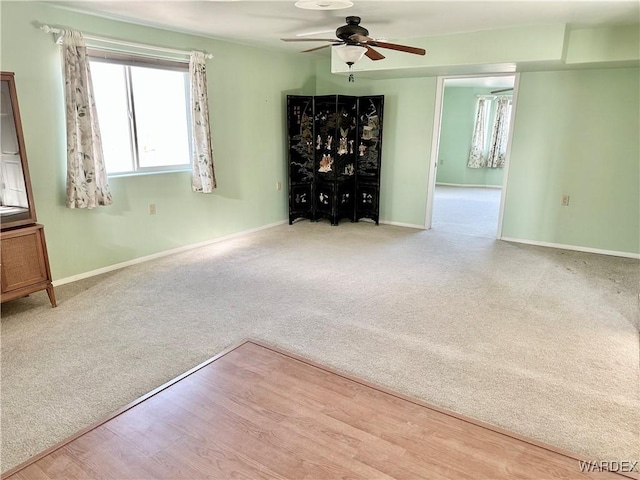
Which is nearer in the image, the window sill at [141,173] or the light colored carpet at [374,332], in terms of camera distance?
the light colored carpet at [374,332]

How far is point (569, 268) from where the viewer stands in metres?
4.43

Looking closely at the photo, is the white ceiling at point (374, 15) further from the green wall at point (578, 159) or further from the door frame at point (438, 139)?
the door frame at point (438, 139)

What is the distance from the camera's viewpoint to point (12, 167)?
3104mm

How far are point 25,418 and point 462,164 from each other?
9756 mm

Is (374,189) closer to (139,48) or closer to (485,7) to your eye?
(485,7)

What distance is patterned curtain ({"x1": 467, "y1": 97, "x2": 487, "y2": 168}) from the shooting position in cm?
980

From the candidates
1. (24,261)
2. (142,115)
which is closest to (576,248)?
(142,115)

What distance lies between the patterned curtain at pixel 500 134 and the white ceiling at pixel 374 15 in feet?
19.4

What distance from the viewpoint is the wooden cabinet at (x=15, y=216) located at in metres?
3.02

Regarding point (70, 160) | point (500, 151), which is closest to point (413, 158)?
point (70, 160)

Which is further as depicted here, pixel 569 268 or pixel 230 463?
pixel 569 268

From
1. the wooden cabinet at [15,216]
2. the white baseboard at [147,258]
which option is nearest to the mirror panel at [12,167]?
the wooden cabinet at [15,216]

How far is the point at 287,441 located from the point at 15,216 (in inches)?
103

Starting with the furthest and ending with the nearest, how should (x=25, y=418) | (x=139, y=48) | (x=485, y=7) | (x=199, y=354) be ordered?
(x=139, y=48)
(x=485, y=7)
(x=199, y=354)
(x=25, y=418)
